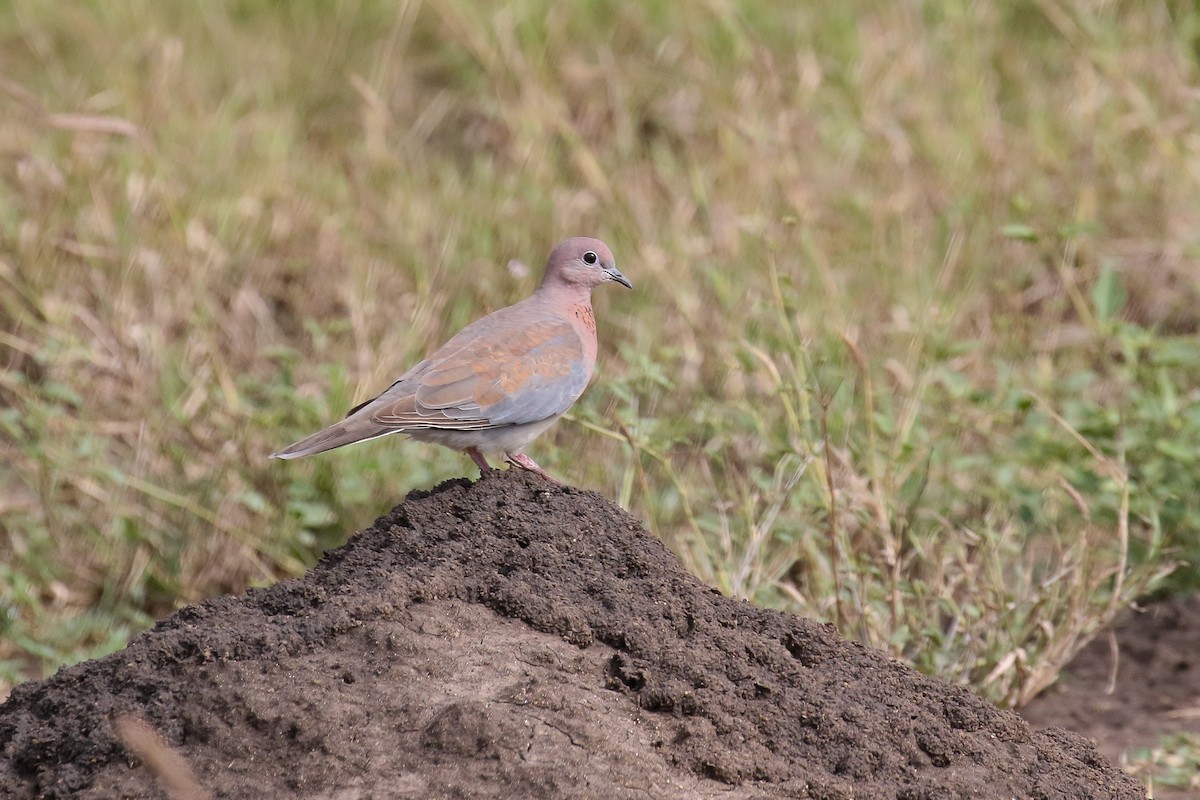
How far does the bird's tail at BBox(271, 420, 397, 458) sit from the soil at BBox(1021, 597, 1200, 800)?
2.26m

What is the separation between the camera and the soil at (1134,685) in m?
4.78

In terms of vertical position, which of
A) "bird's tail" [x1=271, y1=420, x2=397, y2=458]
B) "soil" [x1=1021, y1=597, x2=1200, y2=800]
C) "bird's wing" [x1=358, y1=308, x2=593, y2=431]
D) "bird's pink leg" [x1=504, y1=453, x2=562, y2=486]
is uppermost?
"bird's wing" [x1=358, y1=308, x2=593, y2=431]

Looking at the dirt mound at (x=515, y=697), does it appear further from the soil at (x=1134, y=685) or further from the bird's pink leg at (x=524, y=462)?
the soil at (x=1134, y=685)

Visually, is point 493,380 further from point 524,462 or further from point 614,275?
point 614,275

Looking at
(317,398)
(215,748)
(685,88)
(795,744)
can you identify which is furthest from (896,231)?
(215,748)

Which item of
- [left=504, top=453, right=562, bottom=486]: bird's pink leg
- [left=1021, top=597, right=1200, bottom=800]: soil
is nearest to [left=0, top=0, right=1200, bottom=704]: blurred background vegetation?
[left=1021, top=597, right=1200, bottom=800]: soil

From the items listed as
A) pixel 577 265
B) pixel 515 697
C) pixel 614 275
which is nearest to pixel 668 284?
pixel 614 275

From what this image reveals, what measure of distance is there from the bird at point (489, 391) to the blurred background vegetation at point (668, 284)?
25cm

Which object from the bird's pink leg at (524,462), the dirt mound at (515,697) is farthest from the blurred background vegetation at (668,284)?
the dirt mound at (515,697)

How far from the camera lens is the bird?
4367 millimetres

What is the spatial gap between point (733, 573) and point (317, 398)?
2155 mm

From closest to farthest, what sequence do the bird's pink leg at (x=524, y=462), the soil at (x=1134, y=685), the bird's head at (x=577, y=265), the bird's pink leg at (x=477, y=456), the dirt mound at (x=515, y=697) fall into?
the dirt mound at (x=515, y=697) < the bird's pink leg at (x=524, y=462) < the bird's pink leg at (x=477, y=456) < the soil at (x=1134, y=685) < the bird's head at (x=577, y=265)

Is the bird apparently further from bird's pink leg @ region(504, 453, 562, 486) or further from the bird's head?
the bird's head

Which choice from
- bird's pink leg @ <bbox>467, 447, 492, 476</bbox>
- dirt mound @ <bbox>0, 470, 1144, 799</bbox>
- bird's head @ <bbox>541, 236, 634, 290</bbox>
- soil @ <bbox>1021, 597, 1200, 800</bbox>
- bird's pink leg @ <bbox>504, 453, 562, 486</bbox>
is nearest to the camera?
dirt mound @ <bbox>0, 470, 1144, 799</bbox>
